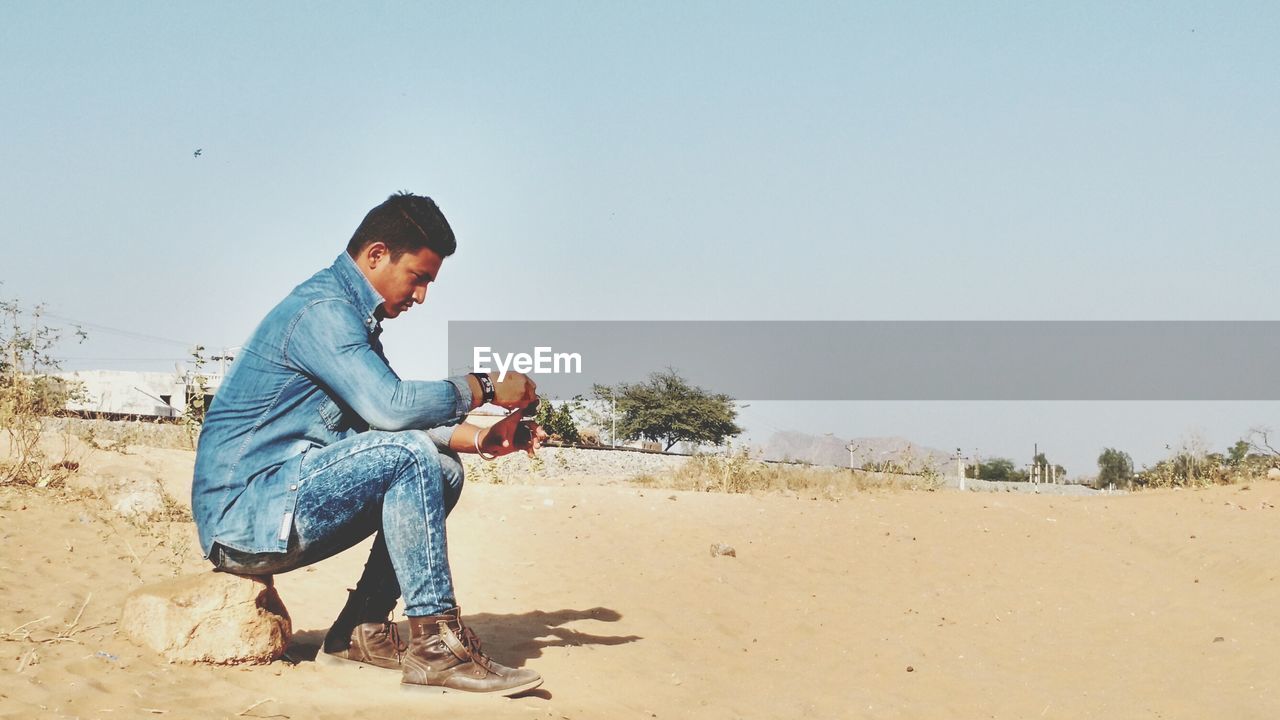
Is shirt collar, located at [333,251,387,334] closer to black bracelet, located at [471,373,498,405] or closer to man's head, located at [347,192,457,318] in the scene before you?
man's head, located at [347,192,457,318]

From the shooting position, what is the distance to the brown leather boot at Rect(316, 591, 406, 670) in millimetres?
4215

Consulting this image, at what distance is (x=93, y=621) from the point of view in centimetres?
449

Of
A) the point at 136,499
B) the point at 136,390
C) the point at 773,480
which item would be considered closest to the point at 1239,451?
the point at 773,480

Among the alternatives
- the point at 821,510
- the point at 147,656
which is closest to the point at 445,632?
the point at 147,656

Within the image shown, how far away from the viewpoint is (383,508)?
3740 millimetres

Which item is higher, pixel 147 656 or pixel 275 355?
pixel 275 355

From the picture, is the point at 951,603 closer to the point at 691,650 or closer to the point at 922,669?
the point at 922,669

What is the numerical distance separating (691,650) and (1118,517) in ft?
22.5

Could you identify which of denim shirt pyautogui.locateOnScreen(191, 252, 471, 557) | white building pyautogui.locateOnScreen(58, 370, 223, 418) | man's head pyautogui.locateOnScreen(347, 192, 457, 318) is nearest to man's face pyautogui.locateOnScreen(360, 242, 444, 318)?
man's head pyautogui.locateOnScreen(347, 192, 457, 318)

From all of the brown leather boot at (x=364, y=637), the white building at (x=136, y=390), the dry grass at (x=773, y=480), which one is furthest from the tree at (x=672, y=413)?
the brown leather boot at (x=364, y=637)

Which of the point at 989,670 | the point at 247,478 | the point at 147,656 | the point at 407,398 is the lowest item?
the point at 989,670

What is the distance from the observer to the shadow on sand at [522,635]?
A: 4816 millimetres

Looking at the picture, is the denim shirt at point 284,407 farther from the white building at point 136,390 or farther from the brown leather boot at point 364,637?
the white building at point 136,390

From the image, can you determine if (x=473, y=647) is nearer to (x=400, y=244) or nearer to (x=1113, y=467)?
(x=400, y=244)
